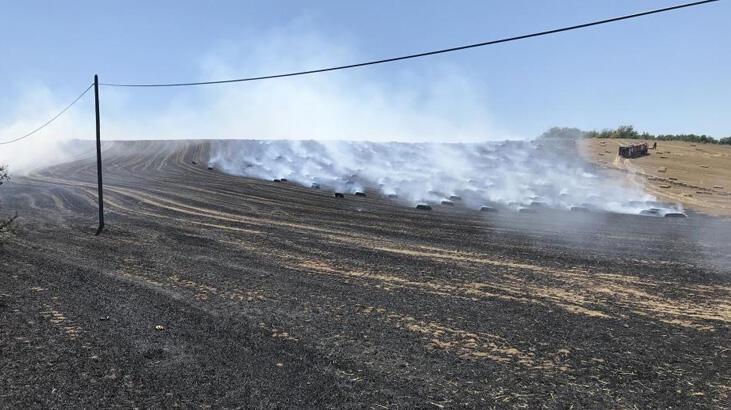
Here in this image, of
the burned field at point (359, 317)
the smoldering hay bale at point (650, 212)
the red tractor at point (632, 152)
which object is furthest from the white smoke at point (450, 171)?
the burned field at point (359, 317)

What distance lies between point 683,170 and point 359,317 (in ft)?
137

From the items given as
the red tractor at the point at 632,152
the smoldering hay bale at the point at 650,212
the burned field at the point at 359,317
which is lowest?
the burned field at the point at 359,317

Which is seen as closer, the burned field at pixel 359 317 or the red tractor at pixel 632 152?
the burned field at pixel 359 317

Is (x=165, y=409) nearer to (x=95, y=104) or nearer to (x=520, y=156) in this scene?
(x=95, y=104)

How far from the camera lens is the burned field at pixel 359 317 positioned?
5.61 metres

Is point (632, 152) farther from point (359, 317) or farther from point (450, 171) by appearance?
point (359, 317)

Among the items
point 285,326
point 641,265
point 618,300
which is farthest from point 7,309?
point 641,265

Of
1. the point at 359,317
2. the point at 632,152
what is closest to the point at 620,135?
the point at 632,152

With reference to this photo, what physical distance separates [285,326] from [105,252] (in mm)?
7828

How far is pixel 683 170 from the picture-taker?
135 ft

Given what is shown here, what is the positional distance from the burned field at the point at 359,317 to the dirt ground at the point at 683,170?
602 inches

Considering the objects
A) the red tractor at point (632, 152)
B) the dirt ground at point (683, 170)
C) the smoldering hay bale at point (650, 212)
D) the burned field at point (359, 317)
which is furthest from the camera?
the red tractor at point (632, 152)

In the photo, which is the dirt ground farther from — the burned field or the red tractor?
the burned field

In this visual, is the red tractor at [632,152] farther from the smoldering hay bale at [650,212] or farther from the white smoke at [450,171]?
the smoldering hay bale at [650,212]
